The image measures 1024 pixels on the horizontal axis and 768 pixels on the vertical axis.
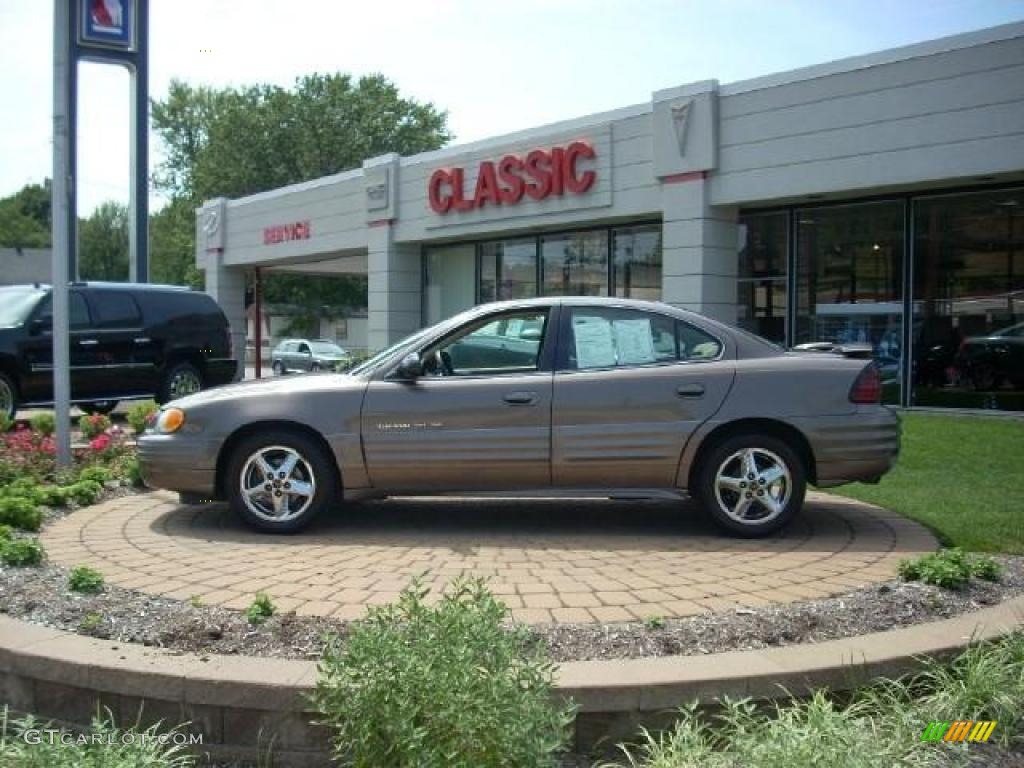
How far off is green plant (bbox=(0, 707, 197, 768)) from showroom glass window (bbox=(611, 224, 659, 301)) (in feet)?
53.6

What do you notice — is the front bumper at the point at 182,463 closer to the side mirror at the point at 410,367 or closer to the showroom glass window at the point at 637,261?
the side mirror at the point at 410,367

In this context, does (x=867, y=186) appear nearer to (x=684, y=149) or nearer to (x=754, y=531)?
(x=684, y=149)

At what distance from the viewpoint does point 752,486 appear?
19.1 feet

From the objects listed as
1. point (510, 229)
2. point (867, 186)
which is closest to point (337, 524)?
point (867, 186)

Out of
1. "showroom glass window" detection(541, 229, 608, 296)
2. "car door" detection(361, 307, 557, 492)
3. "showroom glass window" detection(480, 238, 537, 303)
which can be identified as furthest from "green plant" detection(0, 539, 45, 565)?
"showroom glass window" detection(480, 238, 537, 303)

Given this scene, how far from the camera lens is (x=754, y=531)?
5.80 m

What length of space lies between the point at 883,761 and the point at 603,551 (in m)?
2.63

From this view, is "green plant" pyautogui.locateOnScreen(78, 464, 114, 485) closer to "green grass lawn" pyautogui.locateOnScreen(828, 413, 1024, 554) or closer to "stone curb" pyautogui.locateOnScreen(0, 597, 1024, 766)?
"stone curb" pyautogui.locateOnScreen(0, 597, 1024, 766)

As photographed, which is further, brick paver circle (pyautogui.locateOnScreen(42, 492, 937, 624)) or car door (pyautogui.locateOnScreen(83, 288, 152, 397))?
car door (pyautogui.locateOnScreen(83, 288, 152, 397))

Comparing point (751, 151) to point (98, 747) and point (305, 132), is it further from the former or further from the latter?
point (305, 132)

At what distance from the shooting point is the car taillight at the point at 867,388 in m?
5.91

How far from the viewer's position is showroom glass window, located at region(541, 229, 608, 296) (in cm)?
2052

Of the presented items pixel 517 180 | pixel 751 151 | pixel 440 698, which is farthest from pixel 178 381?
pixel 440 698

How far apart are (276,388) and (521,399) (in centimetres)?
151
